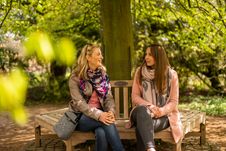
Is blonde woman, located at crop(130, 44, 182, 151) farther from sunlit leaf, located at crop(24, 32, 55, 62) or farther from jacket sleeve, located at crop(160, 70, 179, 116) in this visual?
sunlit leaf, located at crop(24, 32, 55, 62)

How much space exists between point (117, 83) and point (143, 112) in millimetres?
1164

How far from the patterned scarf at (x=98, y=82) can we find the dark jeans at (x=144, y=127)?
451mm

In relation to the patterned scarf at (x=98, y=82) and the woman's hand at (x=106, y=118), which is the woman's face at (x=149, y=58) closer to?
the patterned scarf at (x=98, y=82)

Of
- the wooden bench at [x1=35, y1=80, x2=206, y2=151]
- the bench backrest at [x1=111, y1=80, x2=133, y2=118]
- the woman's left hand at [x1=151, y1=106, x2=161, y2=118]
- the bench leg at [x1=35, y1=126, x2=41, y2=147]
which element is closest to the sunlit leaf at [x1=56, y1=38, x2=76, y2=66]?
the woman's left hand at [x1=151, y1=106, x2=161, y2=118]

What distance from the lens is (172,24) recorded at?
11711 mm

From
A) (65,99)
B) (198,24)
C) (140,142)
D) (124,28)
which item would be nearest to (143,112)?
(140,142)

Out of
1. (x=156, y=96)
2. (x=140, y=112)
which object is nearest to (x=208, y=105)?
(x=156, y=96)

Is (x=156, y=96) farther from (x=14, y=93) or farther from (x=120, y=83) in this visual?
(x=14, y=93)

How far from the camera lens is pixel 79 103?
4.31 m

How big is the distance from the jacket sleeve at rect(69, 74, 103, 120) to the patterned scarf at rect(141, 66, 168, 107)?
639 millimetres

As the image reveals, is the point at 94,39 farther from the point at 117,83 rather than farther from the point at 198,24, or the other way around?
the point at 117,83

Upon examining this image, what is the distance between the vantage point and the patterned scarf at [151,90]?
4480 mm

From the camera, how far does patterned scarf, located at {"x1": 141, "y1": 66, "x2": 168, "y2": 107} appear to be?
448cm

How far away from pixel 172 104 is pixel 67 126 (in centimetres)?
122
